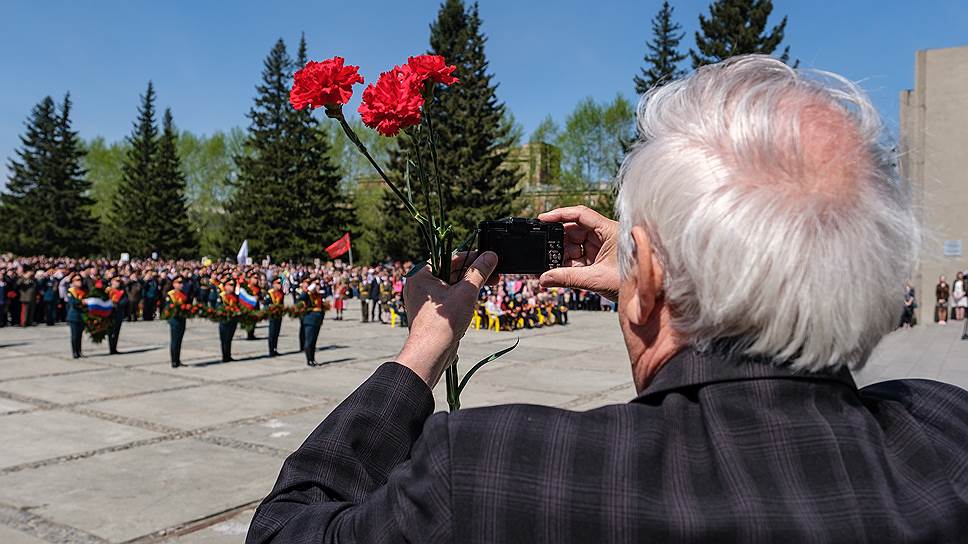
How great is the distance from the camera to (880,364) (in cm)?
1408

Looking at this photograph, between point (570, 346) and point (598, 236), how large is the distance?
1560cm

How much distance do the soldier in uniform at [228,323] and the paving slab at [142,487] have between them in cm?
644

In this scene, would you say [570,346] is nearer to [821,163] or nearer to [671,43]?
[821,163]

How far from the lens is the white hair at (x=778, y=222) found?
3.20ft

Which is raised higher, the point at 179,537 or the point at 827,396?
the point at 827,396

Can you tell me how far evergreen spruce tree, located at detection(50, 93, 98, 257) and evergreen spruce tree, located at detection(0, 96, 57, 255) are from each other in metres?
0.58

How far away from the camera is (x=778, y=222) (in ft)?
3.19

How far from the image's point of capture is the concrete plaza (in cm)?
536

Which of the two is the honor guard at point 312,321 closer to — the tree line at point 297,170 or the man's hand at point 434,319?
the man's hand at point 434,319

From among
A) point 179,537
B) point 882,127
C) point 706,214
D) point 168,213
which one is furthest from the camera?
point 168,213

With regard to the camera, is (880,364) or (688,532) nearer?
(688,532)

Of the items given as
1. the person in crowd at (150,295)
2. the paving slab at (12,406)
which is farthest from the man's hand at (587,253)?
the person in crowd at (150,295)

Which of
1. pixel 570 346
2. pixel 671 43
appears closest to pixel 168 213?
pixel 671 43

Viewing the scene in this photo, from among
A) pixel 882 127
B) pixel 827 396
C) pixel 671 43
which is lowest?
pixel 827 396
